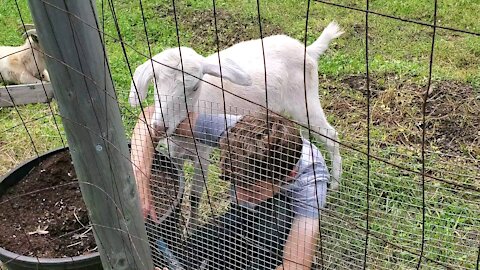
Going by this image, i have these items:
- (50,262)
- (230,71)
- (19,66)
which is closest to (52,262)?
(50,262)

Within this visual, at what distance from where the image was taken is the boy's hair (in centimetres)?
194

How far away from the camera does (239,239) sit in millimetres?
2035

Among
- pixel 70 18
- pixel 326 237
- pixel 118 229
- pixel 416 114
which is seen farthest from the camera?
pixel 416 114

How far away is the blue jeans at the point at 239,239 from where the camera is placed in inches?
79.0

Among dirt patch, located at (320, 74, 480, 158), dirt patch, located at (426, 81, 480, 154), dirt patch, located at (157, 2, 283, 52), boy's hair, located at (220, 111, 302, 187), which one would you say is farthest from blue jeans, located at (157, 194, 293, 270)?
dirt patch, located at (157, 2, 283, 52)

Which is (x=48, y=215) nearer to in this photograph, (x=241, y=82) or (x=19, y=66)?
(x=241, y=82)

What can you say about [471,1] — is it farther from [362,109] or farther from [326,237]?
[326,237]

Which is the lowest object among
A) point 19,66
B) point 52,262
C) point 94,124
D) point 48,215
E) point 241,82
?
point 19,66

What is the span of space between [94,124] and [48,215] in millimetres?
1128

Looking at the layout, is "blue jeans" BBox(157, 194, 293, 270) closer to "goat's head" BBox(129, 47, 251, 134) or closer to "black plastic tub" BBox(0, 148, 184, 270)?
"black plastic tub" BBox(0, 148, 184, 270)

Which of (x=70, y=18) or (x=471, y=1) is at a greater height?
(x=70, y=18)

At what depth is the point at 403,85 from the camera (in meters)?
3.81

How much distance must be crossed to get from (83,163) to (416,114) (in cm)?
244

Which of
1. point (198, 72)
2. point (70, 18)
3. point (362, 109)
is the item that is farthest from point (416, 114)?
point (70, 18)
